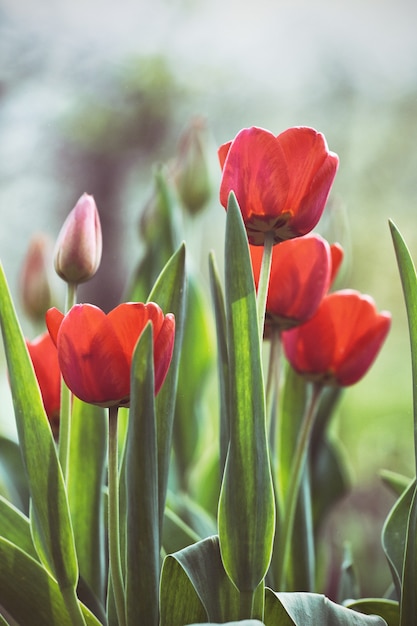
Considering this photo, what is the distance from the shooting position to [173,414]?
1.14 ft

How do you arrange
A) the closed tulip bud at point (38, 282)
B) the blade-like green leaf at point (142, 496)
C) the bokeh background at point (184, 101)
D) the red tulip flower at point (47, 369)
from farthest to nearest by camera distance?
the bokeh background at point (184, 101), the closed tulip bud at point (38, 282), the red tulip flower at point (47, 369), the blade-like green leaf at point (142, 496)

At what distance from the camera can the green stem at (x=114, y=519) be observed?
301 millimetres

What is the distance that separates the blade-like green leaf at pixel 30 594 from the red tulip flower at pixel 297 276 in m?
0.16

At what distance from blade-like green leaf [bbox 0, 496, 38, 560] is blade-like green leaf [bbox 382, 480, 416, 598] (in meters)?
0.18

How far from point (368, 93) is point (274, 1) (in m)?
0.13

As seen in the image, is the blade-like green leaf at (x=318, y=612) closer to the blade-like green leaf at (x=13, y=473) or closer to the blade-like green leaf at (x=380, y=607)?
the blade-like green leaf at (x=380, y=607)

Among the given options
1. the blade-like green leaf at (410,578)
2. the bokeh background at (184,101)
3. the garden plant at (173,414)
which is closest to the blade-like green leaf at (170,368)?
the garden plant at (173,414)

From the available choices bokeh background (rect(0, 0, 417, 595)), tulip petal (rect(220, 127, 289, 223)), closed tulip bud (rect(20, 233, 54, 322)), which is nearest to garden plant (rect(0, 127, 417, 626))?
tulip petal (rect(220, 127, 289, 223))

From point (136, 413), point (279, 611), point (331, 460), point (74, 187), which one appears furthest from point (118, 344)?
point (74, 187)

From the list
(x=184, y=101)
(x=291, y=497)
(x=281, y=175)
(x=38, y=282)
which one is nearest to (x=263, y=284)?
(x=281, y=175)

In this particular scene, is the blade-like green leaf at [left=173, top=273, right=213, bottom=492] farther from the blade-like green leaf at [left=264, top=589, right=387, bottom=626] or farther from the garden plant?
the blade-like green leaf at [left=264, top=589, right=387, bottom=626]

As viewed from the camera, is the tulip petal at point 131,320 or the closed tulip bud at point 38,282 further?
the closed tulip bud at point 38,282

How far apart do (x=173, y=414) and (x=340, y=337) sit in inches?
4.1

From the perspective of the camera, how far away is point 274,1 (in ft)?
2.31
